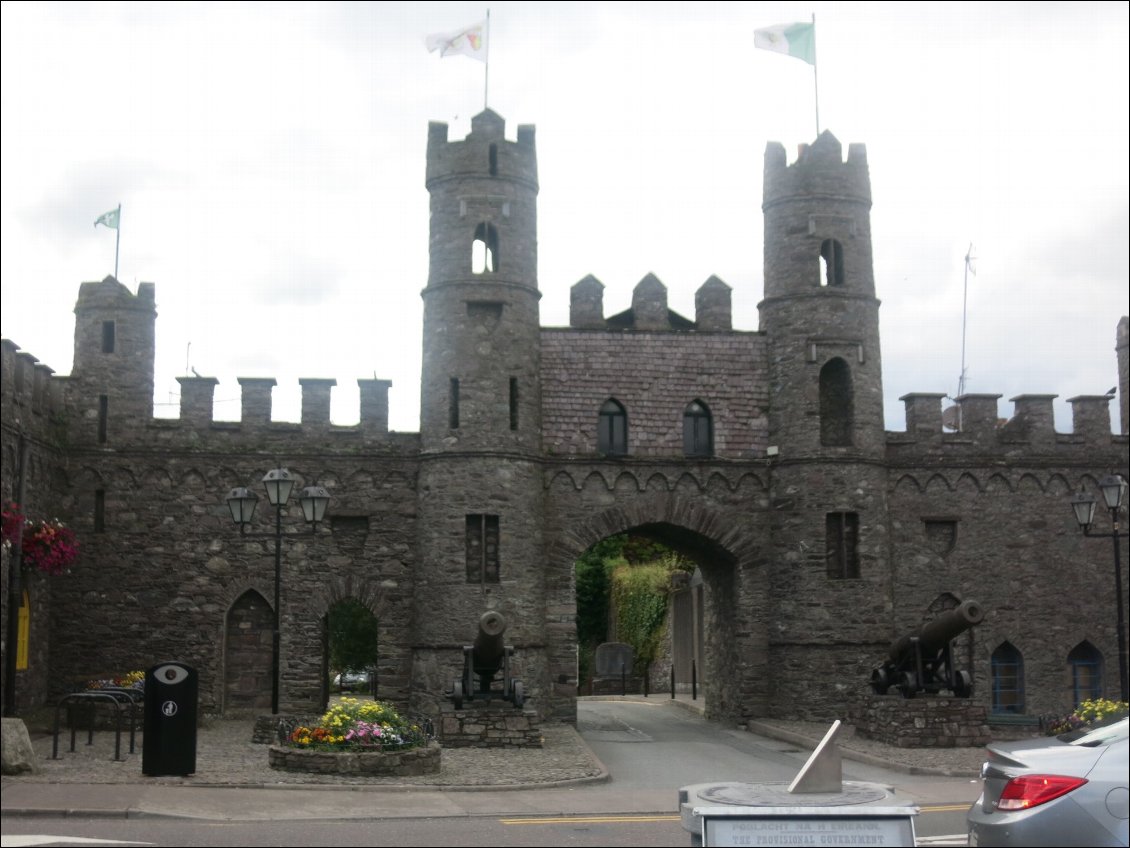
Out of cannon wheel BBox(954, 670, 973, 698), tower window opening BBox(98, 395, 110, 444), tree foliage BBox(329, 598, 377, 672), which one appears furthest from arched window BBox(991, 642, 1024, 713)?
tree foliage BBox(329, 598, 377, 672)

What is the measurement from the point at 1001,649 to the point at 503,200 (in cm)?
1386

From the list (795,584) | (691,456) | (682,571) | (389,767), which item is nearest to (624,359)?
(691,456)

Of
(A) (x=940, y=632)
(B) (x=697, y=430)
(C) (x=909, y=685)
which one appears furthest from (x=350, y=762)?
(B) (x=697, y=430)

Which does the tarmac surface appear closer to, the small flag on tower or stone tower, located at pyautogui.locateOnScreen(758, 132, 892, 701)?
stone tower, located at pyautogui.locateOnScreen(758, 132, 892, 701)

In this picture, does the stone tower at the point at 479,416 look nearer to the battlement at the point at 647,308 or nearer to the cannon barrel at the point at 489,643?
the battlement at the point at 647,308

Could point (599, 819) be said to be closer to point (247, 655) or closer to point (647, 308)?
point (247, 655)

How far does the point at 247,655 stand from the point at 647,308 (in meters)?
10.6

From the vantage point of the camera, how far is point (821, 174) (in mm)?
26594

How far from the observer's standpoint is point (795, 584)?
2547 centimetres

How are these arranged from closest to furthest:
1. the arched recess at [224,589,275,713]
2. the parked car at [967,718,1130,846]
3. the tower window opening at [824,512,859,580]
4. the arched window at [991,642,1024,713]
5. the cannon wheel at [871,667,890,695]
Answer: the parked car at [967,718,1130,846] → the cannon wheel at [871,667,890,695] → the arched recess at [224,589,275,713] → the tower window opening at [824,512,859,580] → the arched window at [991,642,1024,713]

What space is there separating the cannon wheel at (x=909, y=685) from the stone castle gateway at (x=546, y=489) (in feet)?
7.02

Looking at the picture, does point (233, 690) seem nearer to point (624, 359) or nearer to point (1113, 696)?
point (624, 359)

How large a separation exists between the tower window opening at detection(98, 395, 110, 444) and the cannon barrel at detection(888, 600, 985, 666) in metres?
15.4

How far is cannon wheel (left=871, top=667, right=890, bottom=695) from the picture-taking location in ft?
75.0
